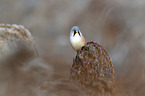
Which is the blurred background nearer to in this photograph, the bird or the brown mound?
the bird

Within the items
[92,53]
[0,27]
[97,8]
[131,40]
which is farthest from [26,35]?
[97,8]

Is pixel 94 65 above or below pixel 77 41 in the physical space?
below

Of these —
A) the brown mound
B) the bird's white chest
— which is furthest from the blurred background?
the brown mound

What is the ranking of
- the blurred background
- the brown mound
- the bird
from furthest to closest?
the blurred background
the bird
the brown mound

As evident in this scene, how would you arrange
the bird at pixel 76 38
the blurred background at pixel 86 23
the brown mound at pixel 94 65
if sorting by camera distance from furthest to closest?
the blurred background at pixel 86 23
the bird at pixel 76 38
the brown mound at pixel 94 65

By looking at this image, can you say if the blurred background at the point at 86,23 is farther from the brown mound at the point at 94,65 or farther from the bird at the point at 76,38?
the brown mound at the point at 94,65

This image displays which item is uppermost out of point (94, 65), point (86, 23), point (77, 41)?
point (86, 23)

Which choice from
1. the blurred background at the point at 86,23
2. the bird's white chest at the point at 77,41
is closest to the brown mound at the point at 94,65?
the bird's white chest at the point at 77,41

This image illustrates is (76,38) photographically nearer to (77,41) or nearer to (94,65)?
(77,41)

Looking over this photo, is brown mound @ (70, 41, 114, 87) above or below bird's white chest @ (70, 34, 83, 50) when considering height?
below

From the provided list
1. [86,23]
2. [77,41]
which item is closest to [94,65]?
[77,41]
